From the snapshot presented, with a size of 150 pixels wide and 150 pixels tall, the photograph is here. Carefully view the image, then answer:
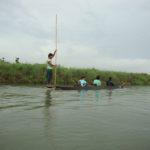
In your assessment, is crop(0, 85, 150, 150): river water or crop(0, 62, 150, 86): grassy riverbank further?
crop(0, 62, 150, 86): grassy riverbank

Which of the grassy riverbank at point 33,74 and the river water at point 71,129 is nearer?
the river water at point 71,129

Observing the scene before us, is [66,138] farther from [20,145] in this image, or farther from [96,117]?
[96,117]

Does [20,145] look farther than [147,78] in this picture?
No

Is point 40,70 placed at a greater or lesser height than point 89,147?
greater

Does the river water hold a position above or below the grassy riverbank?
below

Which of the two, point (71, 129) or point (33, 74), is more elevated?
point (33, 74)

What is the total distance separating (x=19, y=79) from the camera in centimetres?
2825

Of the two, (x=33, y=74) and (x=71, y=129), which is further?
(x=33, y=74)

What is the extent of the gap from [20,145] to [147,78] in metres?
39.0

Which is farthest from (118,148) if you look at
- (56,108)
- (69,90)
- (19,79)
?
(19,79)

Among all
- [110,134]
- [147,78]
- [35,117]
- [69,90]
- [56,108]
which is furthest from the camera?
[147,78]

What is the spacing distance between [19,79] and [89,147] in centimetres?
2222

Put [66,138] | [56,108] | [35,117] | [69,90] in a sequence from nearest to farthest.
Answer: [66,138] → [35,117] → [56,108] → [69,90]

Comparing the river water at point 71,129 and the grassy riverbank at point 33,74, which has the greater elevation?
the grassy riverbank at point 33,74
